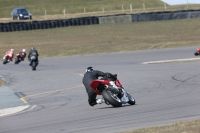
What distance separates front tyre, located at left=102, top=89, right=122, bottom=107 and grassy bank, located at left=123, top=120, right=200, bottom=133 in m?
3.69

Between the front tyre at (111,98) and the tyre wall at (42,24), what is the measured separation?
32161mm

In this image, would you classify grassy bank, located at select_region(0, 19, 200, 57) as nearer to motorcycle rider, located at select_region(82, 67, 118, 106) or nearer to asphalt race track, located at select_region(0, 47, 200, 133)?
asphalt race track, located at select_region(0, 47, 200, 133)

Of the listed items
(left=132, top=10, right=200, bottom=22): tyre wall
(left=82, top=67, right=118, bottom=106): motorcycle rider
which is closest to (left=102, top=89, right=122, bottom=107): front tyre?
(left=82, top=67, right=118, bottom=106): motorcycle rider

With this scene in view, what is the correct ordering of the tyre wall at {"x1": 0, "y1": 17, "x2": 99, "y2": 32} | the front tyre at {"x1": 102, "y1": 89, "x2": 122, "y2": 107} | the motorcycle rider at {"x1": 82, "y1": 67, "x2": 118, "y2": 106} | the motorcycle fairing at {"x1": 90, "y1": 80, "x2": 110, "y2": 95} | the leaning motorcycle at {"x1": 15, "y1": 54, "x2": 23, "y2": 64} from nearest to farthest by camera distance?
the front tyre at {"x1": 102, "y1": 89, "x2": 122, "y2": 107} < the motorcycle fairing at {"x1": 90, "y1": 80, "x2": 110, "y2": 95} < the motorcycle rider at {"x1": 82, "y1": 67, "x2": 118, "y2": 106} < the leaning motorcycle at {"x1": 15, "y1": 54, "x2": 23, "y2": 64} < the tyre wall at {"x1": 0, "y1": 17, "x2": 99, "y2": 32}

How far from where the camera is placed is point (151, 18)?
48219 millimetres

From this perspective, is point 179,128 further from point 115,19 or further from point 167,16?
point 115,19

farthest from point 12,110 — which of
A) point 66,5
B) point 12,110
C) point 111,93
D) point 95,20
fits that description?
point 66,5

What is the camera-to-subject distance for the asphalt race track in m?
11.6

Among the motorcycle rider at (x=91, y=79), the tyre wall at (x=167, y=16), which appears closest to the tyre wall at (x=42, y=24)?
the tyre wall at (x=167, y=16)

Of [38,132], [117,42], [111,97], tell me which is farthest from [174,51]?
[38,132]

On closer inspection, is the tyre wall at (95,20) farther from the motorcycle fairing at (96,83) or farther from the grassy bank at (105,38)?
the motorcycle fairing at (96,83)

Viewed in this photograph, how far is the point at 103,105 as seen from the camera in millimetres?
14891

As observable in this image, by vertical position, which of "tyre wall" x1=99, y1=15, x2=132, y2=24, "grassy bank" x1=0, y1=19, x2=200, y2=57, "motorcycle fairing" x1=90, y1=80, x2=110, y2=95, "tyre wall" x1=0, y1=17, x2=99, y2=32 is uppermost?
"motorcycle fairing" x1=90, y1=80, x2=110, y2=95

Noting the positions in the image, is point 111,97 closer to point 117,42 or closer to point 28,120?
point 28,120
